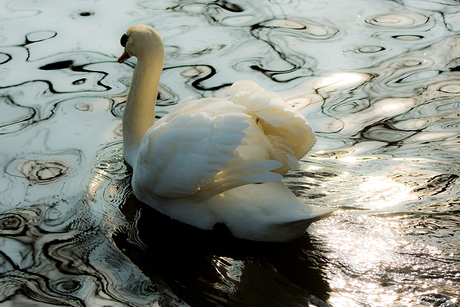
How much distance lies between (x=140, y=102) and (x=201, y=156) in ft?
5.21

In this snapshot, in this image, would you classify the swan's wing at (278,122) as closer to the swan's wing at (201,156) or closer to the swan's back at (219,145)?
the swan's back at (219,145)

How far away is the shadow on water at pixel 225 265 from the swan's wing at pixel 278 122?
57cm

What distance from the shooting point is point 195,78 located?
19.1ft

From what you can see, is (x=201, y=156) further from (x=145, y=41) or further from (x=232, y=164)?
(x=145, y=41)

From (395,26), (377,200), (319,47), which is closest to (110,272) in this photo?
(377,200)

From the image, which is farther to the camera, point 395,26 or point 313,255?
point 395,26

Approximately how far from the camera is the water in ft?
9.15

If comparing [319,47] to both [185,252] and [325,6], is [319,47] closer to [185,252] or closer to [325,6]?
[325,6]

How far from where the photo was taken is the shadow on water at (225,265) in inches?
106

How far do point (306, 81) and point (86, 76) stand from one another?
2.61m

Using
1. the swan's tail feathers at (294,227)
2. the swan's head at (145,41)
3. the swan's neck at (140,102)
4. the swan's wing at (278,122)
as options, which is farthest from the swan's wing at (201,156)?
the swan's head at (145,41)

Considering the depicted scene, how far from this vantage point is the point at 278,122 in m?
3.06

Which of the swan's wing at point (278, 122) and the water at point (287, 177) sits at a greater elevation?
the swan's wing at point (278, 122)

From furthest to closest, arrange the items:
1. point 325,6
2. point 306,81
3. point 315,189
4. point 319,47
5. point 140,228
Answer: point 325,6 → point 319,47 → point 306,81 → point 315,189 → point 140,228
